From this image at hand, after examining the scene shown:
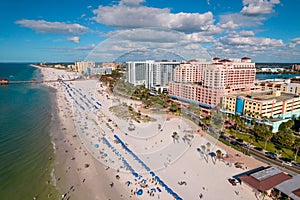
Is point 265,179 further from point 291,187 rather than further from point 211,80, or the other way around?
point 211,80

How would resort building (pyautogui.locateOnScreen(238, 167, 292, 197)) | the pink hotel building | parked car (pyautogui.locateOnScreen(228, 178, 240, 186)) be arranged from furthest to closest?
the pink hotel building → parked car (pyautogui.locateOnScreen(228, 178, 240, 186)) → resort building (pyautogui.locateOnScreen(238, 167, 292, 197))

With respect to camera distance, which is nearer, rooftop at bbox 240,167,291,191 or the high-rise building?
rooftop at bbox 240,167,291,191

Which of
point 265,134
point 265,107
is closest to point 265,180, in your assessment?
point 265,134

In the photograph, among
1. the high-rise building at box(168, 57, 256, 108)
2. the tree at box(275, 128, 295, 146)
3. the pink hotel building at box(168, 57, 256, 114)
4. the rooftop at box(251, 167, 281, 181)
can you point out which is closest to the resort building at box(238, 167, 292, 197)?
the rooftop at box(251, 167, 281, 181)

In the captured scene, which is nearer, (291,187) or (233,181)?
(291,187)

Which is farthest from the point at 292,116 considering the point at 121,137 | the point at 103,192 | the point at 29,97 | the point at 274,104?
the point at 29,97

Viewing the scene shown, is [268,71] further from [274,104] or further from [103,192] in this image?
[103,192]

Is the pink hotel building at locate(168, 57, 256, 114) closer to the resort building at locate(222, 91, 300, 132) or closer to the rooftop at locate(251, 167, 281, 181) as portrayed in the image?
the resort building at locate(222, 91, 300, 132)
